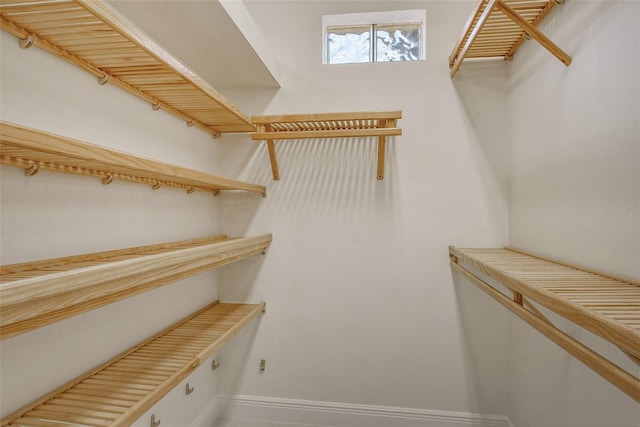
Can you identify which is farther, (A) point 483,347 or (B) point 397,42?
(B) point 397,42

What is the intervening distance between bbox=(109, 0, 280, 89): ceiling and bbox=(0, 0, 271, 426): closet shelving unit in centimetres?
26

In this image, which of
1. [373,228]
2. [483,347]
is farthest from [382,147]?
[483,347]

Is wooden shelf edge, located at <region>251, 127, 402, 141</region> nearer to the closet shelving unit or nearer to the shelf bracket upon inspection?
the closet shelving unit

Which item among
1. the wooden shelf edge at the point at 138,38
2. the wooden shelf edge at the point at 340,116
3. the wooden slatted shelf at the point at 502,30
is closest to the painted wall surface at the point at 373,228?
the wooden slatted shelf at the point at 502,30

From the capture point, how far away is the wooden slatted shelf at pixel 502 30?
1.25 m

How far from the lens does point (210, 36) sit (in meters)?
1.41

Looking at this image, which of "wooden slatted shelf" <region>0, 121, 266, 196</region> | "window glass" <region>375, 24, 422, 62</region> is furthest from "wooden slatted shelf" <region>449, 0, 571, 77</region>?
"wooden slatted shelf" <region>0, 121, 266, 196</region>

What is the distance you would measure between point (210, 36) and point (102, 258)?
100cm

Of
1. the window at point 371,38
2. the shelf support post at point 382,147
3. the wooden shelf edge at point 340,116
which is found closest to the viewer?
the wooden shelf edge at point 340,116

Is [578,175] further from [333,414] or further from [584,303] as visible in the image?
[333,414]

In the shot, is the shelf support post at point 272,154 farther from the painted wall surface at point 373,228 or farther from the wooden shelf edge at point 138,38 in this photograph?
the wooden shelf edge at point 138,38

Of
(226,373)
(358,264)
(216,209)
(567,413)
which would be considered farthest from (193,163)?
(567,413)

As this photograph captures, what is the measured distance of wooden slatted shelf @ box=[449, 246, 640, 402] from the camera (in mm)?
599

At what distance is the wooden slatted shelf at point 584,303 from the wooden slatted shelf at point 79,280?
104 cm
